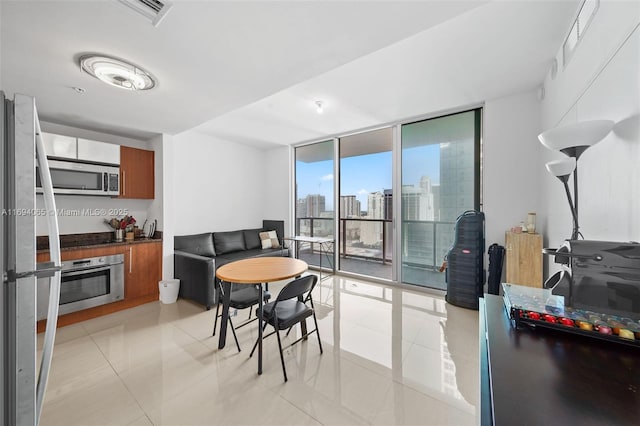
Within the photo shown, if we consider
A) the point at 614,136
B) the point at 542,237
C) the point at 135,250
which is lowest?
the point at 135,250

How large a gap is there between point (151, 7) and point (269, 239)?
13.6 ft

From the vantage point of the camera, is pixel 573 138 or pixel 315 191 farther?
pixel 315 191

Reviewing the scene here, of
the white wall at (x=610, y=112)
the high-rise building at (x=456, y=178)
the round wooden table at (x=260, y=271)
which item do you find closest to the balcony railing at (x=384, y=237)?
the high-rise building at (x=456, y=178)

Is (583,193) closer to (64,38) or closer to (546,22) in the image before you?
(546,22)

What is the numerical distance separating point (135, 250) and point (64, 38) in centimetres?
256

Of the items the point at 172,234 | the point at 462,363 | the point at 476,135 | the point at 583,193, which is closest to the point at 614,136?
the point at 583,193

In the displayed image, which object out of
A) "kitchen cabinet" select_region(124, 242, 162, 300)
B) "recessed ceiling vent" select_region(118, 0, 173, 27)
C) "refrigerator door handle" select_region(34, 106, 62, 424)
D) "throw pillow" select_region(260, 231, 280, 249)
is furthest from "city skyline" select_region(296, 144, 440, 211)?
"refrigerator door handle" select_region(34, 106, 62, 424)

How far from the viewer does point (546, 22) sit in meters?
1.84

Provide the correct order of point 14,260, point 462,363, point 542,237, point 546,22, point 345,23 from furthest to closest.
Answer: point 542,237, point 462,363, point 546,22, point 345,23, point 14,260

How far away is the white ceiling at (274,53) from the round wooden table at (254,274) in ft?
5.61

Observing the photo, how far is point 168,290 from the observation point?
346 cm

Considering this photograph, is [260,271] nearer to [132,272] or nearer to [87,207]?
[132,272]

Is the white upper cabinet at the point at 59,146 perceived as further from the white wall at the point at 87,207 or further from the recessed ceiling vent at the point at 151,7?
the recessed ceiling vent at the point at 151,7

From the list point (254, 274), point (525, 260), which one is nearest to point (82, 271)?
point (254, 274)
